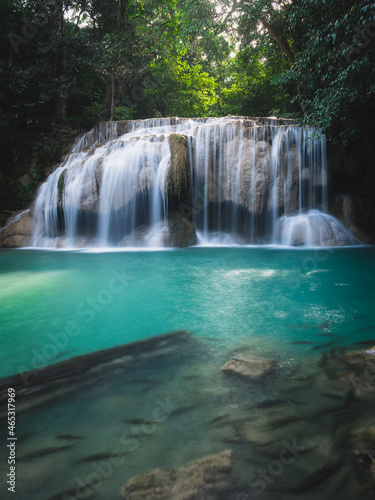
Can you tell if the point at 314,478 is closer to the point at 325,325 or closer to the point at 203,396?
the point at 203,396

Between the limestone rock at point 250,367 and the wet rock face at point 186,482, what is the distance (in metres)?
0.81

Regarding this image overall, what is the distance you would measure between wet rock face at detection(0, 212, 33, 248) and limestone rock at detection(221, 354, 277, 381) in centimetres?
1206

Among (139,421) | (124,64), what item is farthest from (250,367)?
(124,64)

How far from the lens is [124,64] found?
17797mm

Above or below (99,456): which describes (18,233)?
above

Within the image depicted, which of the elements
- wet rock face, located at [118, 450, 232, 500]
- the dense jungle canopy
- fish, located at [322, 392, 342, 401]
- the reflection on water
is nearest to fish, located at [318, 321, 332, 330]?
the reflection on water

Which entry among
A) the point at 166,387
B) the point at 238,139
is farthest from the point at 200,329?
the point at 238,139

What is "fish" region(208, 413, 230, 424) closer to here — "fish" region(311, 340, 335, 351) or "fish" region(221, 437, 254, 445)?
"fish" region(221, 437, 254, 445)

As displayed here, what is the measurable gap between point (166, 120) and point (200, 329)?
13.7m

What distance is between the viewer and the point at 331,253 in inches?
340

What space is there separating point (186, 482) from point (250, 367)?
3.59 ft

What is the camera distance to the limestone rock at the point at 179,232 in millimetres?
10758

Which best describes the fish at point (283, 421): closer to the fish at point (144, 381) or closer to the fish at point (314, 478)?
the fish at point (314, 478)

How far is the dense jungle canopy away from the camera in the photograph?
12164 millimetres
